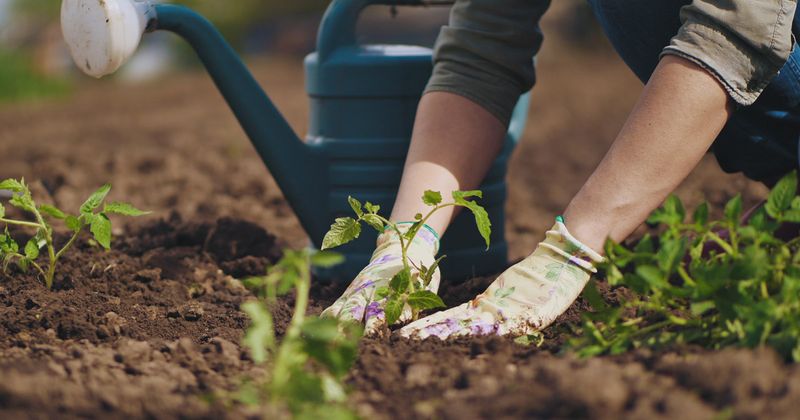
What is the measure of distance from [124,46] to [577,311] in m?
0.93

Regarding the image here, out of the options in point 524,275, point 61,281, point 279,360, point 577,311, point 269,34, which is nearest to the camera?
point 279,360

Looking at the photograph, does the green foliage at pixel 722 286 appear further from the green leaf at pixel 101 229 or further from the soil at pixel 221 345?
the green leaf at pixel 101 229

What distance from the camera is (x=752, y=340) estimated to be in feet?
3.94

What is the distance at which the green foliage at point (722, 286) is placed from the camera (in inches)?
47.1

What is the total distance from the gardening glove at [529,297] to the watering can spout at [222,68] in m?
0.69

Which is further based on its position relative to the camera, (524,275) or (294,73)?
(294,73)

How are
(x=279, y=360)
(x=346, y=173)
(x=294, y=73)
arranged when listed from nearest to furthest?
(x=279, y=360) → (x=346, y=173) → (x=294, y=73)

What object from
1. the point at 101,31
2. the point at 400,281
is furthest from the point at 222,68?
the point at 400,281

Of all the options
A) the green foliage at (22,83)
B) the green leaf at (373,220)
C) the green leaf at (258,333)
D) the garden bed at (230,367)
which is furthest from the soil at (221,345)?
the green foliage at (22,83)

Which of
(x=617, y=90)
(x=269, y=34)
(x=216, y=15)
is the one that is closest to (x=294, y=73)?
(x=617, y=90)

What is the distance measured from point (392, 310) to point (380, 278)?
0.11 m

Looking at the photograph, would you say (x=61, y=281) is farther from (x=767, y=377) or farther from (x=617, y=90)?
(x=617, y=90)

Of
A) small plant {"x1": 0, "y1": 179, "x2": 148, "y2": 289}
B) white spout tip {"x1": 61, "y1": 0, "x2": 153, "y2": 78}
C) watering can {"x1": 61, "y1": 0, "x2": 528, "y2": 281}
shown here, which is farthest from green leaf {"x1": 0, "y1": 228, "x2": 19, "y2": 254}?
watering can {"x1": 61, "y1": 0, "x2": 528, "y2": 281}

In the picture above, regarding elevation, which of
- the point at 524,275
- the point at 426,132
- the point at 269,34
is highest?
the point at 426,132
